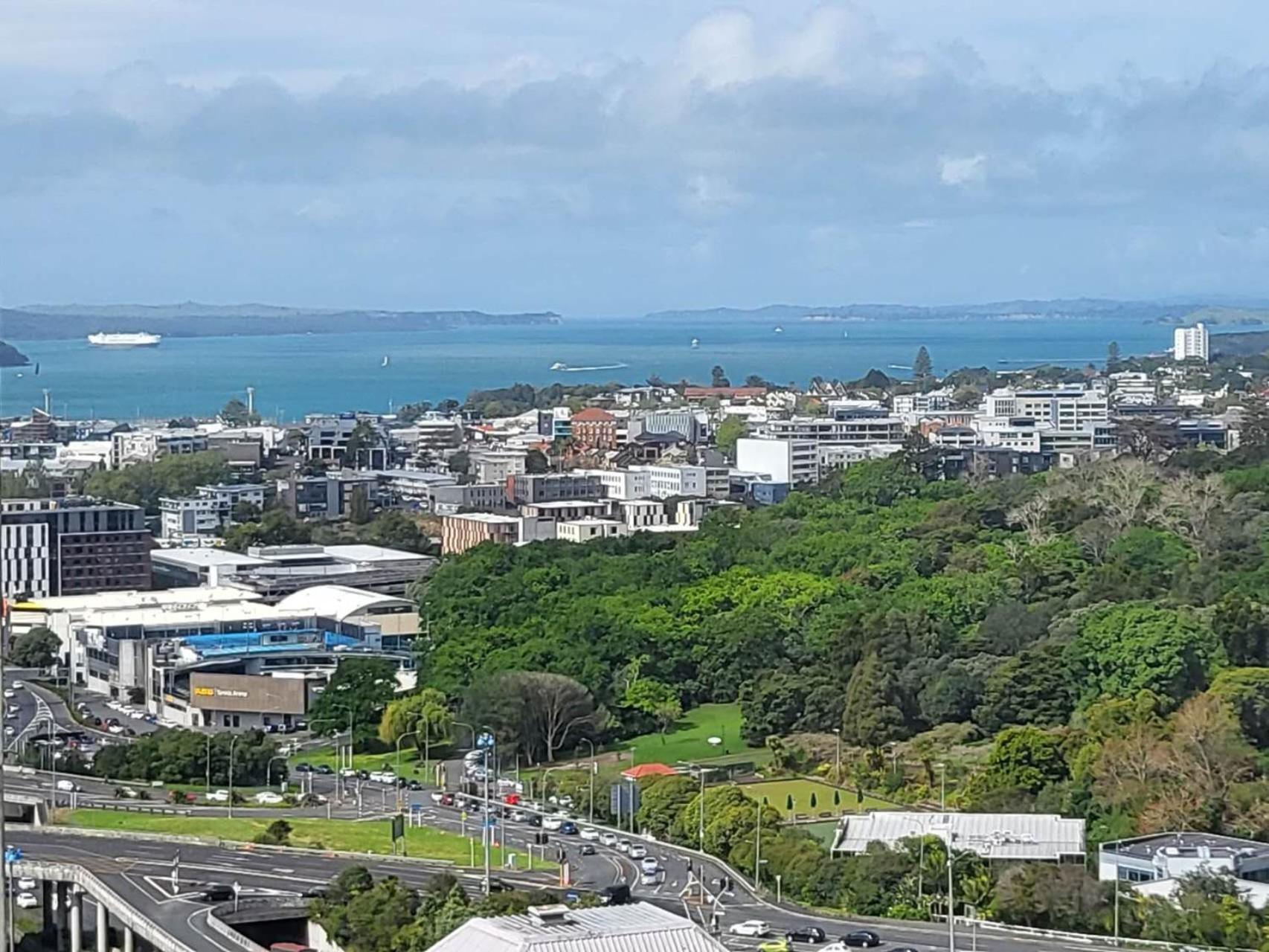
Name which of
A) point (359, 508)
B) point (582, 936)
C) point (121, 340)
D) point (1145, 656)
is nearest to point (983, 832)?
point (1145, 656)

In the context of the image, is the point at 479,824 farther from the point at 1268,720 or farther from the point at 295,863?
the point at 1268,720

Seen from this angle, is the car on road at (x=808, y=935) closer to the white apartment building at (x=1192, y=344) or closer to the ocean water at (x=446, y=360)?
the ocean water at (x=446, y=360)

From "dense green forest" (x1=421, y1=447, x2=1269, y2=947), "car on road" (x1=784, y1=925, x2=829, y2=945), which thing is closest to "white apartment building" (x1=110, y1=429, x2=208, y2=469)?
"dense green forest" (x1=421, y1=447, x2=1269, y2=947)

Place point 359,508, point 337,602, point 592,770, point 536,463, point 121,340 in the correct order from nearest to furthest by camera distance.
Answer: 1. point 592,770
2. point 337,602
3. point 359,508
4. point 536,463
5. point 121,340

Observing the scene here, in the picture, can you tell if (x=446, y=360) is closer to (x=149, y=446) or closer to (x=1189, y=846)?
(x=149, y=446)

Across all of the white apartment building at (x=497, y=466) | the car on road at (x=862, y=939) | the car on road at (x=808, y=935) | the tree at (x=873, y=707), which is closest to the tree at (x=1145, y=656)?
the tree at (x=873, y=707)

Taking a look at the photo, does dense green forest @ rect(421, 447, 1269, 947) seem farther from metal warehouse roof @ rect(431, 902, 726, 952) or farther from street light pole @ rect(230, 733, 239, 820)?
metal warehouse roof @ rect(431, 902, 726, 952)
